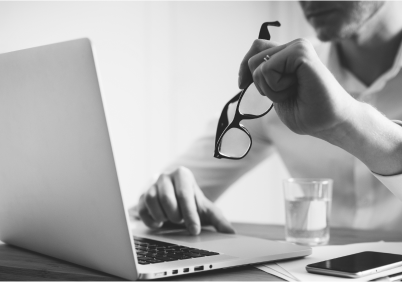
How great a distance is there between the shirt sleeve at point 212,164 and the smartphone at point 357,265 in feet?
2.59

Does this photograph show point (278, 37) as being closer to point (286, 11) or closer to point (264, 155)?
point (286, 11)

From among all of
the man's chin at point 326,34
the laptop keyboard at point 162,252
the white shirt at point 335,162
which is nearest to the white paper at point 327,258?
the laptop keyboard at point 162,252

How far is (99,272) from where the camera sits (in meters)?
0.57

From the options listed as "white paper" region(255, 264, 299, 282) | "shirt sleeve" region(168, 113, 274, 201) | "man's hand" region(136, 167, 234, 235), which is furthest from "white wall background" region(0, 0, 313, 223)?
"white paper" region(255, 264, 299, 282)

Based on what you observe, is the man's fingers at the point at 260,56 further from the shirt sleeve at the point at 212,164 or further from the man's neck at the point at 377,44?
the man's neck at the point at 377,44

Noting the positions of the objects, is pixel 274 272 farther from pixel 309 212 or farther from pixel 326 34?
pixel 326 34

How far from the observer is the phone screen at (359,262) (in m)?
0.54

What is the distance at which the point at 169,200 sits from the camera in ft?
2.83

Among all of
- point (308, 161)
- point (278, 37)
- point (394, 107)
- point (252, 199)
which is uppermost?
point (278, 37)

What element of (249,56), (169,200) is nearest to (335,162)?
(169,200)

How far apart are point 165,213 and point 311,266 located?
0.38 meters

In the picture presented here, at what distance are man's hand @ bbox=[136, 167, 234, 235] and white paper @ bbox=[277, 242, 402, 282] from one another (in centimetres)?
22

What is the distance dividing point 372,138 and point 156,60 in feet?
6.82

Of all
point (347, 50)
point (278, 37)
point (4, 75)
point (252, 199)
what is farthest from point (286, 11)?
point (4, 75)
